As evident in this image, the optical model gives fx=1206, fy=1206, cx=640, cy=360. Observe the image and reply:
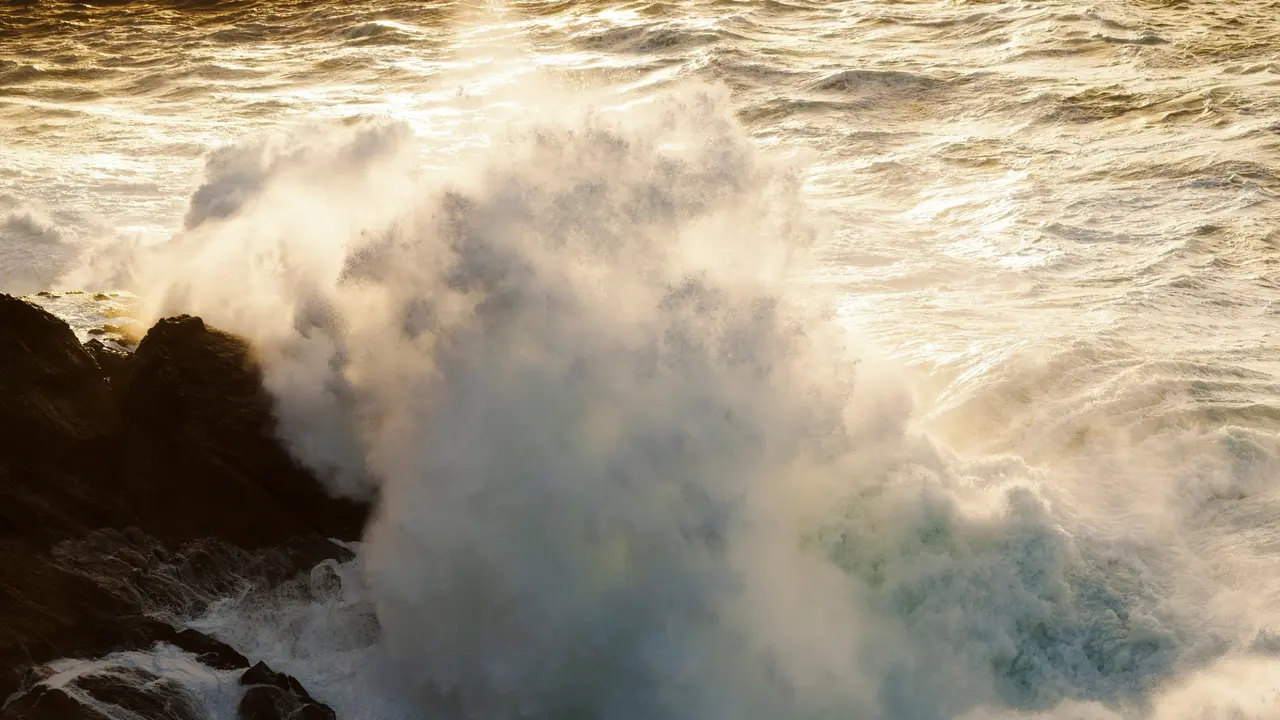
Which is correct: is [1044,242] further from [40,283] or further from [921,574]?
[40,283]

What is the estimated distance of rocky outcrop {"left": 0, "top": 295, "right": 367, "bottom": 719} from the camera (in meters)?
7.66

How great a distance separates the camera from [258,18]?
2936 centimetres

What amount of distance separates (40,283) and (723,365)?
28.6 ft

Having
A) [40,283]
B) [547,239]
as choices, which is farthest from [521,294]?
[40,283]

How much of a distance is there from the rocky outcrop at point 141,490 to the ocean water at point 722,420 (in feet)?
0.91

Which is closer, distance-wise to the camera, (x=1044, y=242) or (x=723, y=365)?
(x=723, y=365)

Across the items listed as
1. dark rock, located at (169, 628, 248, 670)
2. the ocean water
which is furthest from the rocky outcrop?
the ocean water

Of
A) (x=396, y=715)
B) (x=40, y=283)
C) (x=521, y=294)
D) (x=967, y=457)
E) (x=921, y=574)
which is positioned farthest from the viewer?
(x=40, y=283)

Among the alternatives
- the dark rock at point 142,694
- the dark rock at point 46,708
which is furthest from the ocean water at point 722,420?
the dark rock at point 46,708

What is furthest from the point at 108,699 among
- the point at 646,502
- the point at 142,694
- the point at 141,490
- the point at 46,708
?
the point at 646,502

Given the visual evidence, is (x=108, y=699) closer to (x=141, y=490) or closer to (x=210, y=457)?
(x=141, y=490)

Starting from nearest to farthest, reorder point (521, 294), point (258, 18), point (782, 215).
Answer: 1. point (521, 294)
2. point (782, 215)
3. point (258, 18)

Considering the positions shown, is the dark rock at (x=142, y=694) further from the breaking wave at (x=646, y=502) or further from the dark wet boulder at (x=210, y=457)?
the dark wet boulder at (x=210, y=457)

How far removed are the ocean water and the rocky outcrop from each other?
0.28 meters
